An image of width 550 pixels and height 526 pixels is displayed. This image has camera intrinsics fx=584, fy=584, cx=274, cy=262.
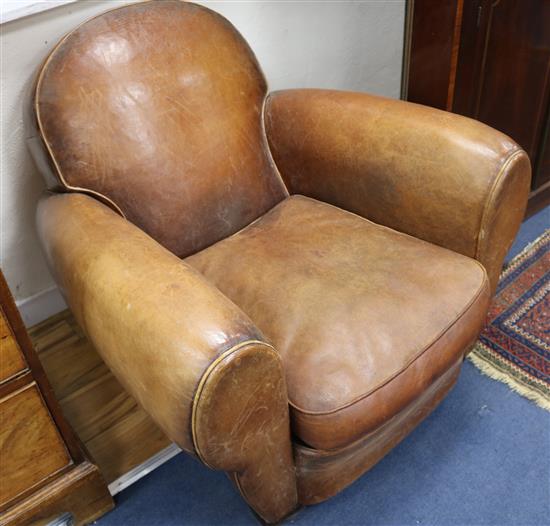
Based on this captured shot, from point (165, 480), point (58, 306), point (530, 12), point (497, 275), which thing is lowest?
point (165, 480)

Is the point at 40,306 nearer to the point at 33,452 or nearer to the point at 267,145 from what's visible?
the point at 33,452

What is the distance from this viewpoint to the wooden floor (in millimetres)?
1301

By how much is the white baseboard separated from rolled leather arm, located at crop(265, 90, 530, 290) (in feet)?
2.24

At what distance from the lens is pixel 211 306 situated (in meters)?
0.80

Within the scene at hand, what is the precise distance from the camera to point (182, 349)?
770mm

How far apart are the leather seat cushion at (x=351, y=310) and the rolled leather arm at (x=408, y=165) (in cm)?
5

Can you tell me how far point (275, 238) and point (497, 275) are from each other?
47 centimetres

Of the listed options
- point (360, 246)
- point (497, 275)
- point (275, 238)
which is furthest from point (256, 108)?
point (497, 275)

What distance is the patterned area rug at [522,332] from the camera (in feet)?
4.70

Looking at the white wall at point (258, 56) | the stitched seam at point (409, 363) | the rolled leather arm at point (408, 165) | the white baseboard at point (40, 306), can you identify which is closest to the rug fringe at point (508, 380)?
the rolled leather arm at point (408, 165)

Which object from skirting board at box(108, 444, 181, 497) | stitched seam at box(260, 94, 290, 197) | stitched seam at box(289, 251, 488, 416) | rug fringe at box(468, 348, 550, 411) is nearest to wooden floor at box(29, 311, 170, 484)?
skirting board at box(108, 444, 181, 497)

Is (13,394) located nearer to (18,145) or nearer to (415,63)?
(18,145)

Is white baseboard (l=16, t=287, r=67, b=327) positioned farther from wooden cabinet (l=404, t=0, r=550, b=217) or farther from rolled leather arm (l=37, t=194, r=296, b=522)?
wooden cabinet (l=404, t=0, r=550, b=217)

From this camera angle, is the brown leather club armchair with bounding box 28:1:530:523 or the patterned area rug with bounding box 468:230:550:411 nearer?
the brown leather club armchair with bounding box 28:1:530:523
